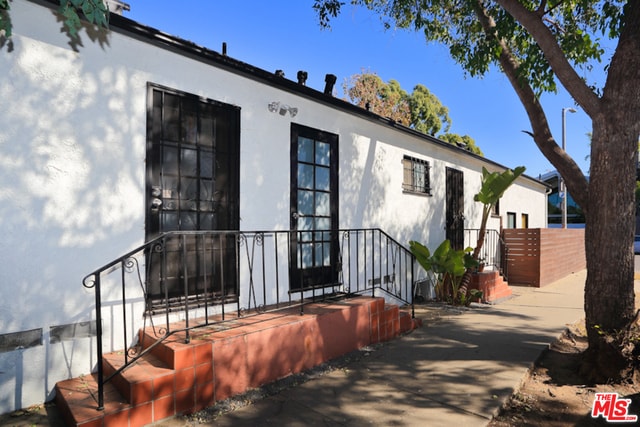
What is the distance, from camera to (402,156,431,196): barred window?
781cm

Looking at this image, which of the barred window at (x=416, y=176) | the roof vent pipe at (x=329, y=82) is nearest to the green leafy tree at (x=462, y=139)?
the barred window at (x=416, y=176)

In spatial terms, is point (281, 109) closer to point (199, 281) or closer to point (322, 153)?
point (322, 153)

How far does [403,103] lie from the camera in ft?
75.1

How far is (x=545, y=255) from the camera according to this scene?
10328 millimetres

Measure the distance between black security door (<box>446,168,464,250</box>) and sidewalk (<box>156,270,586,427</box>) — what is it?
3.38 meters

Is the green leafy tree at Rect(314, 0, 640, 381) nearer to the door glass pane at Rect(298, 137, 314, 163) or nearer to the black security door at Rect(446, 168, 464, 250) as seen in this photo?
the door glass pane at Rect(298, 137, 314, 163)

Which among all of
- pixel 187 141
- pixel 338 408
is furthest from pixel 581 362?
pixel 187 141

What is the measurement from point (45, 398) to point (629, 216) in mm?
5532

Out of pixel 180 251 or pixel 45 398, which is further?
pixel 180 251

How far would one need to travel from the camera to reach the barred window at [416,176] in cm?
781

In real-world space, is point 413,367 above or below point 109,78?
below

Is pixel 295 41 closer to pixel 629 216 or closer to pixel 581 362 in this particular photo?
pixel 629 216

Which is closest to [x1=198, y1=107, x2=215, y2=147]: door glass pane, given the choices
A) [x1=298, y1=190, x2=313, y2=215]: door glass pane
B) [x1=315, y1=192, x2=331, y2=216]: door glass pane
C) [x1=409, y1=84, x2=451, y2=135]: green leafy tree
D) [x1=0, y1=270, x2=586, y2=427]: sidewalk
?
[x1=298, y1=190, x2=313, y2=215]: door glass pane

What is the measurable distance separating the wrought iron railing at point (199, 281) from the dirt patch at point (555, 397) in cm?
220
